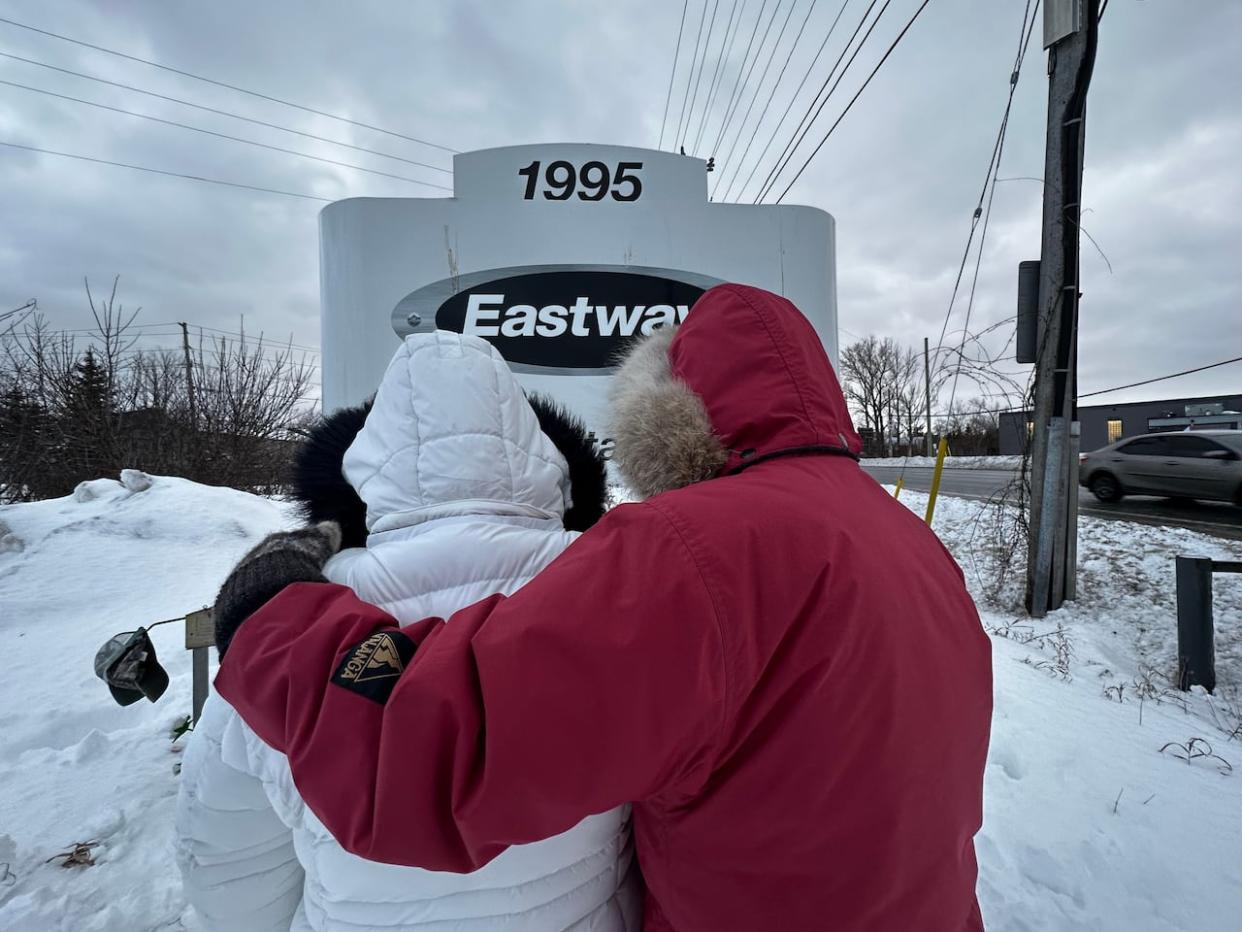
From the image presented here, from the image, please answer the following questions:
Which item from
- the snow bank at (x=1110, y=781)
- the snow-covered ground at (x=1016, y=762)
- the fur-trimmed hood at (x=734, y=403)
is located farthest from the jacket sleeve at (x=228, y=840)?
the snow bank at (x=1110, y=781)

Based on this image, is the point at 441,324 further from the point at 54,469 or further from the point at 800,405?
the point at 54,469

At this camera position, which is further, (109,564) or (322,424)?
(109,564)

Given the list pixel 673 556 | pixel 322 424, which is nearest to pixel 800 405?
pixel 673 556

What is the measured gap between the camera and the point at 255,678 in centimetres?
86

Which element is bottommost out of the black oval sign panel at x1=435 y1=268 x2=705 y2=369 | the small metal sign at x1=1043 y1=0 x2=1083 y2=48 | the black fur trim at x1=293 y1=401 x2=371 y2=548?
the black fur trim at x1=293 y1=401 x2=371 y2=548

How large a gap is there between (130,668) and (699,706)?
171 centimetres

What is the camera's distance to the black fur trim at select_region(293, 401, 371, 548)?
141 centimetres

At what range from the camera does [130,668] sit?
155 cm

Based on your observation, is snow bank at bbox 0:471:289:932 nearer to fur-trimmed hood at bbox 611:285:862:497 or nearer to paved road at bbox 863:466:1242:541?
fur-trimmed hood at bbox 611:285:862:497

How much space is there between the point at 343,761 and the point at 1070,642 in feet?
18.5

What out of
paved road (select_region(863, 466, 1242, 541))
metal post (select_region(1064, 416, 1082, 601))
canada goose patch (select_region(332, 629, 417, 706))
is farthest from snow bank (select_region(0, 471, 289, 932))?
paved road (select_region(863, 466, 1242, 541))

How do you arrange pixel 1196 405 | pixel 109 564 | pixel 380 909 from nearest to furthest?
pixel 380 909 < pixel 109 564 < pixel 1196 405

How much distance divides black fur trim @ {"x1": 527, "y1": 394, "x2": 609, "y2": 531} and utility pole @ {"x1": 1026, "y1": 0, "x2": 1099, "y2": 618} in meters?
5.22

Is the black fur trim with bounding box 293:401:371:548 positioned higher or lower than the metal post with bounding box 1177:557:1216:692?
higher
